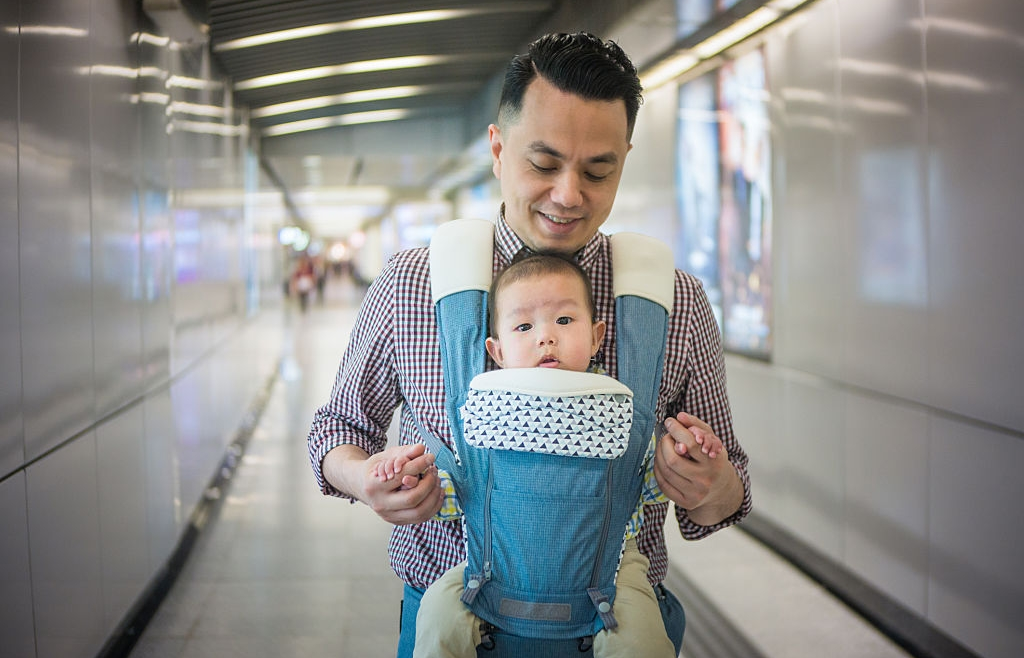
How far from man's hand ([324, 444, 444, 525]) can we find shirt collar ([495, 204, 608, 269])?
1.41 ft

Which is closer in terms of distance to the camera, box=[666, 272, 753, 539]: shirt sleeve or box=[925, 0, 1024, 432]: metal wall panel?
box=[666, 272, 753, 539]: shirt sleeve

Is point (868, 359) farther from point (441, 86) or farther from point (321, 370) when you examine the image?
point (321, 370)

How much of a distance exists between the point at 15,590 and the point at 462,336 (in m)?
1.85

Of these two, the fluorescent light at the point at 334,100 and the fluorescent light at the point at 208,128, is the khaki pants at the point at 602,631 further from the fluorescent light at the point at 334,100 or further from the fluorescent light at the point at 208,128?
the fluorescent light at the point at 334,100

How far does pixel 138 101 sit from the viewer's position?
14.4 ft

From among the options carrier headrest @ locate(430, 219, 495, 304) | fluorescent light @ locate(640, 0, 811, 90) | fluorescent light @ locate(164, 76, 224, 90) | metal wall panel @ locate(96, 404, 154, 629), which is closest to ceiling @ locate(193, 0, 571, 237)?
fluorescent light @ locate(164, 76, 224, 90)

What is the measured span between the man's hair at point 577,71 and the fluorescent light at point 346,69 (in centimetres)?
888

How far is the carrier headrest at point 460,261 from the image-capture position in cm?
155

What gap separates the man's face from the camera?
57.5 inches

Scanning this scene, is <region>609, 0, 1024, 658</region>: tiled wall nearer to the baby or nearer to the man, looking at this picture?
the man

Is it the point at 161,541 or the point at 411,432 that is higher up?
the point at 411,432

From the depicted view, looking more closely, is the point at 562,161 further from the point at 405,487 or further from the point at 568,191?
the point at 405,487

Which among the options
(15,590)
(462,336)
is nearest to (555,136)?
(462,336)

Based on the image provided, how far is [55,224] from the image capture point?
3014mm
